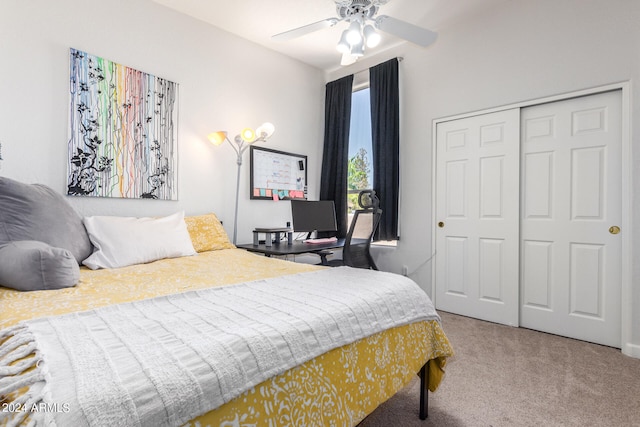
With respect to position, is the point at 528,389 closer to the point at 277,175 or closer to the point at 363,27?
the point at 363,27

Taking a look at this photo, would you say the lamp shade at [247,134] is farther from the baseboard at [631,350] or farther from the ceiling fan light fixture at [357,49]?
the baseboard at [631,350]

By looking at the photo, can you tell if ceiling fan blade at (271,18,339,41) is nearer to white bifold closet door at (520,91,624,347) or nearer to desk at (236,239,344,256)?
desk at (236,239,344,256)

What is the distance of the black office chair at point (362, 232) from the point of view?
2.57 m

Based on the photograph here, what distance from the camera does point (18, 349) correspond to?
709mm

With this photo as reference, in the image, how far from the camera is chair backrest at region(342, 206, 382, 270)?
257 cm

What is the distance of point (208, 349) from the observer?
29.1 inches

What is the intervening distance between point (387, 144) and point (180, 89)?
211 centimetres

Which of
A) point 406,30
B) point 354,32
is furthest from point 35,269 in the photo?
point 406,30

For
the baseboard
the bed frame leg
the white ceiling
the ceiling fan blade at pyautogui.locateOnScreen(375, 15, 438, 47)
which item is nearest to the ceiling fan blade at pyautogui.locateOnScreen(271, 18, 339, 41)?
the ceiling fan blade at pyautogui.locateOnScreen(375, 15, 438, 47)

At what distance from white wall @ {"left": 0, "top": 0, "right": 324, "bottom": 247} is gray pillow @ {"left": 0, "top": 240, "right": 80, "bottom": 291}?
1079 mm

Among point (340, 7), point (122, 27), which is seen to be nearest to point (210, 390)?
point (340, 7)

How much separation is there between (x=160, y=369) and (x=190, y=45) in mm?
3093

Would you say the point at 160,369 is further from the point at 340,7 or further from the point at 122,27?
the point at 122,27

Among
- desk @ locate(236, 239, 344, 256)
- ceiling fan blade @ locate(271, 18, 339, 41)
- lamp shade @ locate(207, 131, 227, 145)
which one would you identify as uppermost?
ceiling fan blade @ locate(271, 18, 339, 41)
